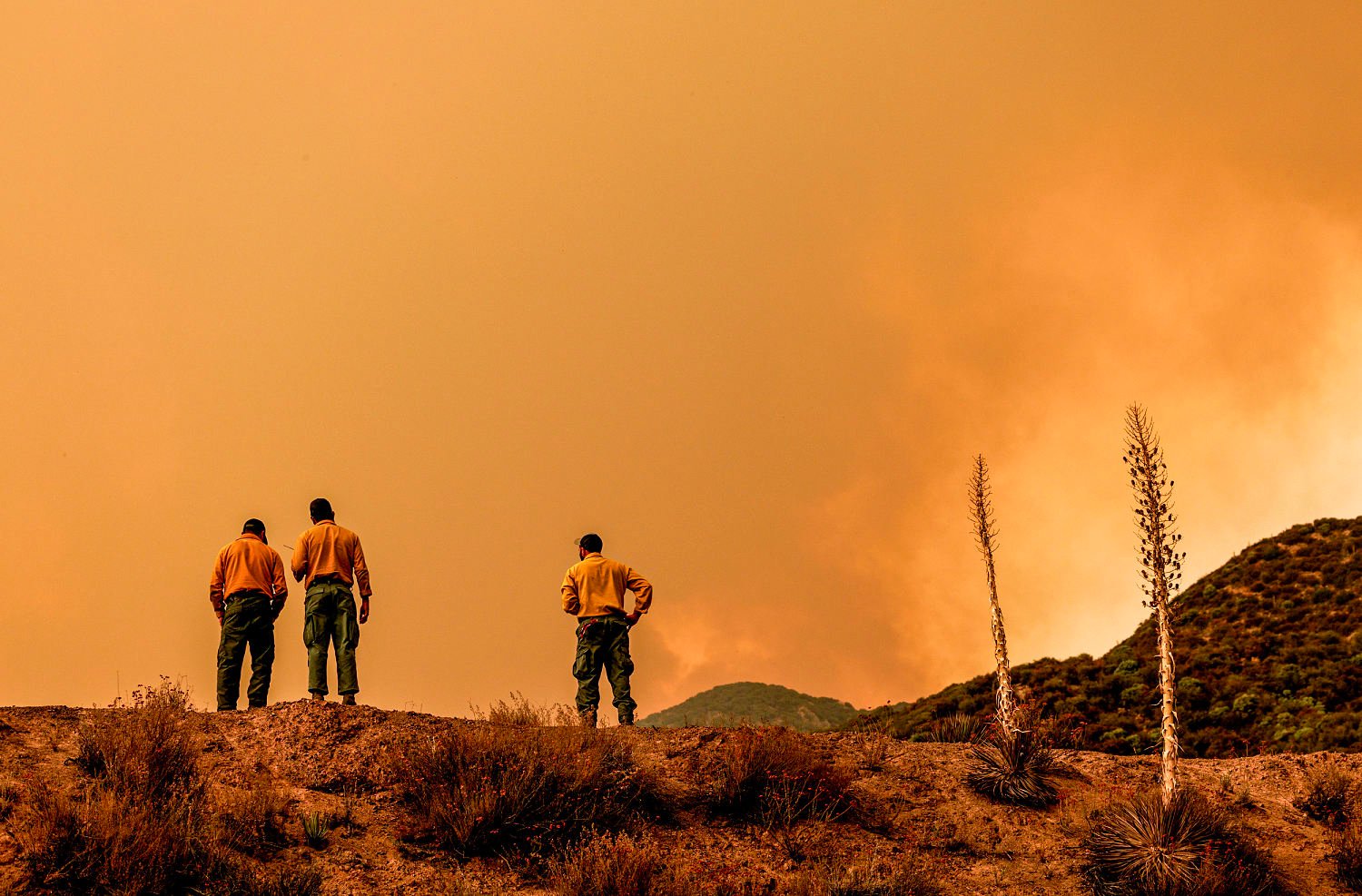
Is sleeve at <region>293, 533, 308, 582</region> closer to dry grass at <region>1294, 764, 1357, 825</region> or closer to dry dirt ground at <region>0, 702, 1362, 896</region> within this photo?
dry dirt ground at <region>0, 702, 1362, 896</region>

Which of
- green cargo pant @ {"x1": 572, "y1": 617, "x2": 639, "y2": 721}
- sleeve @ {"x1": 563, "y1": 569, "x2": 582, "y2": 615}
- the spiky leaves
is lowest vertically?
the spiky leaves

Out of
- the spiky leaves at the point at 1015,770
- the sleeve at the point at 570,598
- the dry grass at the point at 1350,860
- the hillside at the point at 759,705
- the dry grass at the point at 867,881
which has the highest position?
the hillside at the point at 759,705

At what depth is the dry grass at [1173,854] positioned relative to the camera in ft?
34.0

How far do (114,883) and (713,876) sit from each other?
16.5 ft

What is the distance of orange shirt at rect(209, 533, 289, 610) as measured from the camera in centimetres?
1180

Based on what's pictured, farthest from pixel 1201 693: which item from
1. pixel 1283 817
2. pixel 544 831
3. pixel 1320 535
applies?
pixel 544 831

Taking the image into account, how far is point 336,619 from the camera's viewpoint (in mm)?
11609

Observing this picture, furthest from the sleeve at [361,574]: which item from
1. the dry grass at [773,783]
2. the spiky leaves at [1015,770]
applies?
the spiky leaves at [1015,770]

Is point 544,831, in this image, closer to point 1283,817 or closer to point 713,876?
point 713,876

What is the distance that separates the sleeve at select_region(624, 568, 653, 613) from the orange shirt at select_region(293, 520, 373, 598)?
310 centimetres

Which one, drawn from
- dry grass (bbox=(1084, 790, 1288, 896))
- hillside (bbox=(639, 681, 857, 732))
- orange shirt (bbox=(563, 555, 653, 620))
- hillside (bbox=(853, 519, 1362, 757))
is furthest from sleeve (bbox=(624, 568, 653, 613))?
hillside (bbox=(639, 681, 857, 732))

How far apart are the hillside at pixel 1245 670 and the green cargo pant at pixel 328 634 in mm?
13266

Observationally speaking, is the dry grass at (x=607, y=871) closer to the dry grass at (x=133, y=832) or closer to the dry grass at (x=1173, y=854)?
the dry grass at (x=133, y=832)

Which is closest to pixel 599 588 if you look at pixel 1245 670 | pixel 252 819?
pixel 252 819
